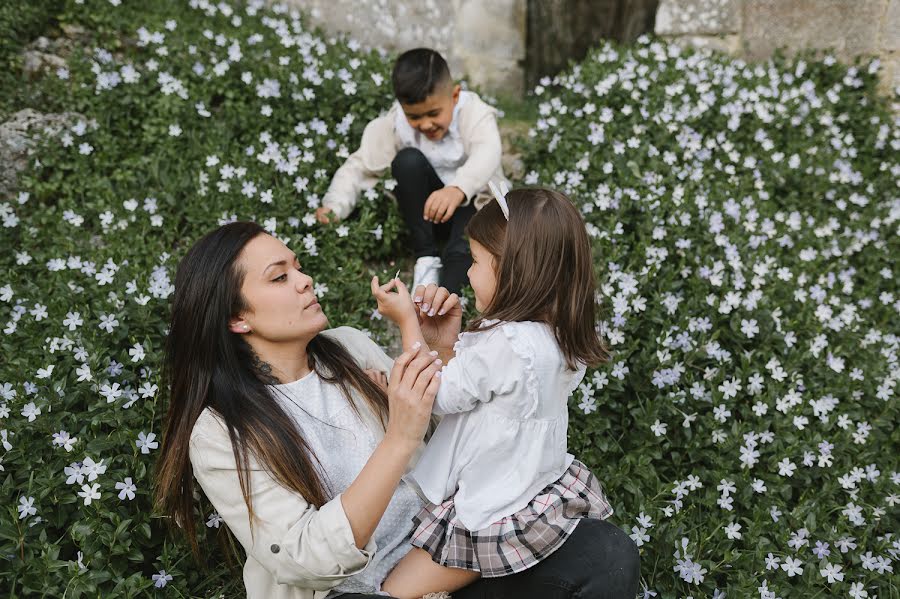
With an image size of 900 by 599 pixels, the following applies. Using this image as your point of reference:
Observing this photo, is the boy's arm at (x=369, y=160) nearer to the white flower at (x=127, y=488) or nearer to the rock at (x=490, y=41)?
the white flower at (x=127, y=488)

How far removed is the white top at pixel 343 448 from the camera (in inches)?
78.0

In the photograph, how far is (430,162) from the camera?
369 cm

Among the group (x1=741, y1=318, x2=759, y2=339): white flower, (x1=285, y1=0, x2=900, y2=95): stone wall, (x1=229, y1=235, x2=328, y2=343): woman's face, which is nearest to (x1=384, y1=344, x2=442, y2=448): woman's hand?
(x1=229, y1=235, x2=328, y2=343): woman's face

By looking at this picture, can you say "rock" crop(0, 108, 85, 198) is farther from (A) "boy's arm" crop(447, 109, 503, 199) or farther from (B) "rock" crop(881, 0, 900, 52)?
(B) "rock" crop(881, 0, 900, 52)

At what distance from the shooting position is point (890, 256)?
430cm

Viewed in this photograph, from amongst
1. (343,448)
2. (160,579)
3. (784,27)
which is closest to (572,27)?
(784,27)

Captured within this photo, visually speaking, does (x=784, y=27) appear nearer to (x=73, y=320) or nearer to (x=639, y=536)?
(x=639, y=536)

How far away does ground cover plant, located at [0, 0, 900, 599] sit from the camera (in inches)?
95.7

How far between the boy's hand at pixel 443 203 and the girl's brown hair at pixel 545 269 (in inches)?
52.9

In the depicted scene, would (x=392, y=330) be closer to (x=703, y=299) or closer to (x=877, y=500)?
(x=703, y=299)

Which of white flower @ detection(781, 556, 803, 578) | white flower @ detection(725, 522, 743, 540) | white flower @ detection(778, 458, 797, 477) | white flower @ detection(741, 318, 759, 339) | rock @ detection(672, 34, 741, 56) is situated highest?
rock @ detection(672, 34, 741, 56)

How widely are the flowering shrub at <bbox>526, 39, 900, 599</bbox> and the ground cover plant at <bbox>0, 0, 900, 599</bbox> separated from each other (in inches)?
0.6

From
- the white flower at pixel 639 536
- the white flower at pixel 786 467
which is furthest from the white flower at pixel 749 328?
the white flower at pixel 639 536

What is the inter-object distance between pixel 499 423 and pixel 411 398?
26cm
